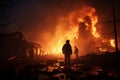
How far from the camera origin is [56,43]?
67.1 metres

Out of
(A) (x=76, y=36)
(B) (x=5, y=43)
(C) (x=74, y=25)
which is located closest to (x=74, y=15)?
(C) (x=74, y=25)

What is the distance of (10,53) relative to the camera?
1222 inches

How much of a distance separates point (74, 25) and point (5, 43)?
114 feet

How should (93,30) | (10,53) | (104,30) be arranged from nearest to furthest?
(10,53) < (93,30) < (104,30)

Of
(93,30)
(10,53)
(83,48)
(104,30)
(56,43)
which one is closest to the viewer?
(10,53)

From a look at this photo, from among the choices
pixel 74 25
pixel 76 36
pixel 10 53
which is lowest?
pixel 10 53

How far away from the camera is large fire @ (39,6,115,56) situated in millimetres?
53844

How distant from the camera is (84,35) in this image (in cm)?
5634

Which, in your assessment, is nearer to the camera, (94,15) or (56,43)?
(94,15)

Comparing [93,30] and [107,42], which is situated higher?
[93,30]

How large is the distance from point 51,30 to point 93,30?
1988cm

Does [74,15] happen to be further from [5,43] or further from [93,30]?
[5,43]

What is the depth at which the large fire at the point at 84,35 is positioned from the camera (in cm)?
5384

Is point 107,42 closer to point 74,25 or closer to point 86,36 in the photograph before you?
point 86,36
